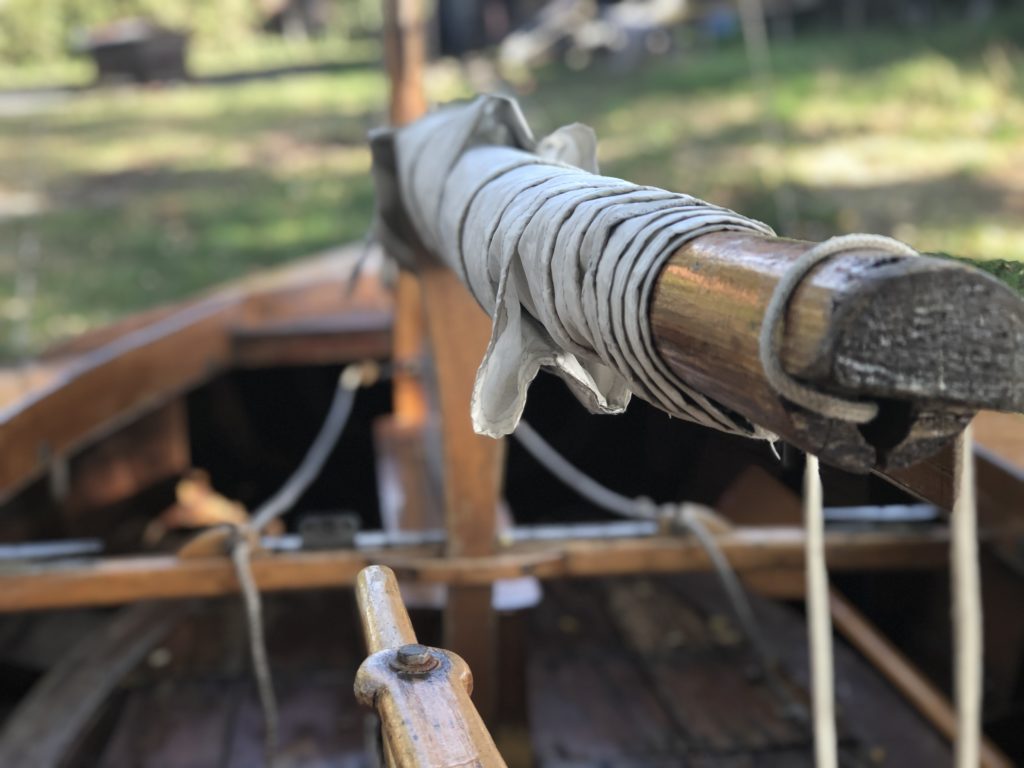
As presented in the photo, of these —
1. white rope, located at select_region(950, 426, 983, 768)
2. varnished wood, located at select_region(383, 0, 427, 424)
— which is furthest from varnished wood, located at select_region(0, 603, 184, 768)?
white rope, located at select_region(950, 426, 983, 768)

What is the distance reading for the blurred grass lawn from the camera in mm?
4863

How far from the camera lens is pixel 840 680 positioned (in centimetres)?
180

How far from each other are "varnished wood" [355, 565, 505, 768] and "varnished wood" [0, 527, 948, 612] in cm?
→ 84

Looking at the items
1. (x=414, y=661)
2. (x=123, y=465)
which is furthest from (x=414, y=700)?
(x=123, y=465)

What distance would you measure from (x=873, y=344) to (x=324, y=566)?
4.15ft

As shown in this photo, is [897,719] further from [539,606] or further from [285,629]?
[285,629]

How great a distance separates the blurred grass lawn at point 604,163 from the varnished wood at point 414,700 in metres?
2.60

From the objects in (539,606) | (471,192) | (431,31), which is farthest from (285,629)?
(431,31)

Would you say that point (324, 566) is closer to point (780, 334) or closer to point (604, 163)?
point (780, 334)

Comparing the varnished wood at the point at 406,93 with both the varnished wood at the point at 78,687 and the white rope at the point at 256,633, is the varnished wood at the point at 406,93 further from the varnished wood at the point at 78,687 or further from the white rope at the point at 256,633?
the white rope at the point at 256,633

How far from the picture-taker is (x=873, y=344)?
417mm

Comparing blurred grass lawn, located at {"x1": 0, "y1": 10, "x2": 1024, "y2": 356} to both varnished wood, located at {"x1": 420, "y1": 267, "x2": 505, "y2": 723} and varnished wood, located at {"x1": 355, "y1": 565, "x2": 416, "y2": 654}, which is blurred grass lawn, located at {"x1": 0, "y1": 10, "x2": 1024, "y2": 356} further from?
A: varnished wood, located at {"x1": 355, "y1": 565, "x2": 416, "y2": 654}

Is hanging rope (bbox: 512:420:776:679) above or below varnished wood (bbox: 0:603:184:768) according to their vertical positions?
above

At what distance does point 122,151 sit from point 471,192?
864 cm
